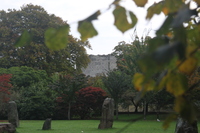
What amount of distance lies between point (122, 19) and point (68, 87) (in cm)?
2396

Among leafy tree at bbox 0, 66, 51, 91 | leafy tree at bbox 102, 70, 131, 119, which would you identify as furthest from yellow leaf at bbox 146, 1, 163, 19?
leafy tree at bbox 0, 66, 51, 91

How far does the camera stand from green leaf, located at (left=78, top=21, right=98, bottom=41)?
32.5 inches

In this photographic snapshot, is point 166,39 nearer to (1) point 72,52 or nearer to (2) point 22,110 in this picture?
(2) point 22,110

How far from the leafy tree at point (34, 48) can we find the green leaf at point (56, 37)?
94.9ft

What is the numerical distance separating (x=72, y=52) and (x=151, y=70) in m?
32.8

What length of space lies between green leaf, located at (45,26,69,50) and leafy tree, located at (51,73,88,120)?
2338 centimetres

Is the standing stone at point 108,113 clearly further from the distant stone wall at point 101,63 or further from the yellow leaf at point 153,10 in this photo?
the distant stone wall at point 101,63

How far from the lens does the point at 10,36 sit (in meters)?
31.2

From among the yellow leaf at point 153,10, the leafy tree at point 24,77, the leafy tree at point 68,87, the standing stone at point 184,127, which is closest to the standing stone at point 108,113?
the standing stone at point 184,127

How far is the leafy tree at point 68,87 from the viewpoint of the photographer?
24.3 meters

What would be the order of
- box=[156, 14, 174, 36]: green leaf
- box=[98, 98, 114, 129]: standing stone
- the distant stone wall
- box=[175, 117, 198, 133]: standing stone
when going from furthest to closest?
the distant stone wall < box=[98, 98, 114, 129]: standing stone < box=[175, 117, 198, 133]: standing stone < box=[156, 14, 174, 36]: green leaf

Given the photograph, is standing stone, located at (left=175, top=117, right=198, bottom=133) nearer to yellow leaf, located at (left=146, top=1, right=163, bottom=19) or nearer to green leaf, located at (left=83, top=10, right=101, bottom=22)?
yellow leaf, located at (left=146, top=1, right=163, bottom=19)

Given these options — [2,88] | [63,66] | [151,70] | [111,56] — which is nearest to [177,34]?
[151,70]

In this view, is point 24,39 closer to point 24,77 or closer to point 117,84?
point 117,84
